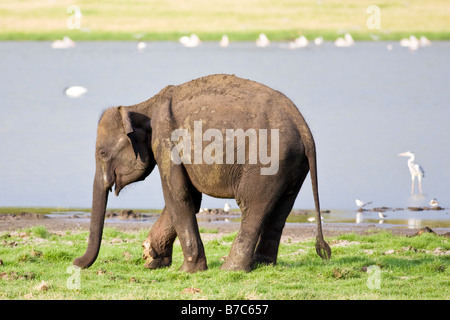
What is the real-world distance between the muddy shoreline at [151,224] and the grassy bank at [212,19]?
2360 centimetres

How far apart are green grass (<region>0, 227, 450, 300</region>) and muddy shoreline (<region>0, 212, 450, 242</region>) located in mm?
1120

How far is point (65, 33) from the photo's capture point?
42062 millimetres

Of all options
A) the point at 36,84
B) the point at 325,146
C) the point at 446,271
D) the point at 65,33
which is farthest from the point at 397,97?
the point at 446,271

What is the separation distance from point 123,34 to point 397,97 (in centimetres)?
Result: 1318

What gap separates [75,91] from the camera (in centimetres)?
3219

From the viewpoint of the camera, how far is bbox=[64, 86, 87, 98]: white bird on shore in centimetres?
3206

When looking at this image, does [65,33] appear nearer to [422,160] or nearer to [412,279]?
[422,160]

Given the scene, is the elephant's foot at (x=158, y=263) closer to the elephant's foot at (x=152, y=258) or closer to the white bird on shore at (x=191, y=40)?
the elephant's foot at (x=152, y=258)

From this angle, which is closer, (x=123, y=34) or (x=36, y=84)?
(x=36, y=84)

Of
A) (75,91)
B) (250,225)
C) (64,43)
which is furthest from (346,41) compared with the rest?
(250,225)

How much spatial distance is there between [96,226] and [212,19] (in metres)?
29.6

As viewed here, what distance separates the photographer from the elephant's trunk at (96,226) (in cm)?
1234

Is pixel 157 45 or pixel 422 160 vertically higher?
pixel 157 45

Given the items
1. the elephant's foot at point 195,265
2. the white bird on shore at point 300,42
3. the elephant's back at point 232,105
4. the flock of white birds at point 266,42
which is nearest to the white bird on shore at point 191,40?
the flock of white birds at point 266,42
